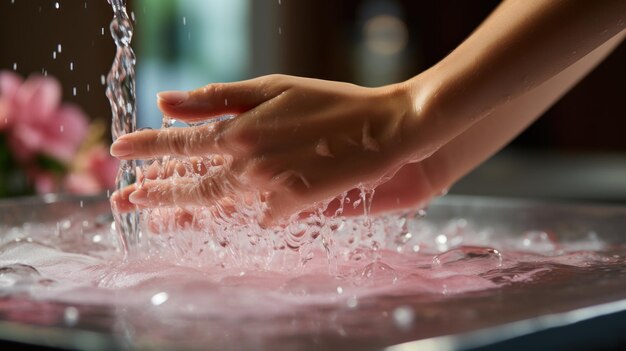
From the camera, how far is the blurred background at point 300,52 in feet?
9.27

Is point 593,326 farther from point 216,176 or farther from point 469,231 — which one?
point 469,231

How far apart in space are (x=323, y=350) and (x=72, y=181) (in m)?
0.93

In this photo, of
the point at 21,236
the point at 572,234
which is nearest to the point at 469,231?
the point at 572,234

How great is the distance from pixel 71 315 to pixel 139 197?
0.80 ft

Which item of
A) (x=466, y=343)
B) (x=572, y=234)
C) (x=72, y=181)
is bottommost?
(x=466, y=343)

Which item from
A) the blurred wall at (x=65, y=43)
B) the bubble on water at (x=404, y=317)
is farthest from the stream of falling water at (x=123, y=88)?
the blurred wall at (x=65, y=43)

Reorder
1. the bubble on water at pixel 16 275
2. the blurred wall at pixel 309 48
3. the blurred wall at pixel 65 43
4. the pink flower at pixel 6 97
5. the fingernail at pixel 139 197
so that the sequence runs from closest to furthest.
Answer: the bubble on water at pixel 16 275, the fingernail at pixel 139 197, the pink flower at pixel 6 97, the blurred wall at pixel 65 43, the blurred wall at pixel 309 48

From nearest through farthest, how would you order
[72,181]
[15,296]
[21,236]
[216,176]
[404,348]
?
[404,348]
[15,296]
[216,176]
[21,236]
[72,181]

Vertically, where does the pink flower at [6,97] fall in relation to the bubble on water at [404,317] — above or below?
above

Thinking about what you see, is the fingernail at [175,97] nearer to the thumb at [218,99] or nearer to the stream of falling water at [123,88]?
the thumb at [218,99]

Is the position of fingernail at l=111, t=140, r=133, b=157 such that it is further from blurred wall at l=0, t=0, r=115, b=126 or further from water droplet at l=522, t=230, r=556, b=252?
blurred wall at l=0, t=0, r=115, b=126

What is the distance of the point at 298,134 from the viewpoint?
0.51 metres

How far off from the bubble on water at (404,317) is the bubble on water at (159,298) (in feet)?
0.37

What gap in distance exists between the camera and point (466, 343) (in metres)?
0.30
